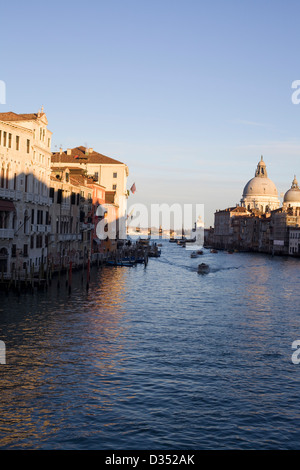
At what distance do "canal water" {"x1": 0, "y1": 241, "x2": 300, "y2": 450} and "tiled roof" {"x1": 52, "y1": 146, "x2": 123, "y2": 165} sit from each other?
164 feet

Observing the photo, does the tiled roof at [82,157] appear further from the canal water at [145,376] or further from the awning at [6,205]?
the canal water at [145,376]

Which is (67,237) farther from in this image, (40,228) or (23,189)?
(23,189)

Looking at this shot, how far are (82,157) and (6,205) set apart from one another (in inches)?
2047

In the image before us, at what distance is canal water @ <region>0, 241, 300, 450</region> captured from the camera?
15625mm

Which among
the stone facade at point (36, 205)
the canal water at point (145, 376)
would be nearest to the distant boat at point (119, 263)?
the stone facade at point (36, 205)

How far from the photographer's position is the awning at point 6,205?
39638 mm

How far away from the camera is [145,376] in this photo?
20969mm

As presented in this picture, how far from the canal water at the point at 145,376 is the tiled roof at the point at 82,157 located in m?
50.0

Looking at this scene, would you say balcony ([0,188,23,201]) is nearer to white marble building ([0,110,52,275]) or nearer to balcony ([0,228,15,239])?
white marble building ([0,110,52,275])

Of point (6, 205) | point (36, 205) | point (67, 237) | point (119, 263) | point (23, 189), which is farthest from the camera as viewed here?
point (119, 263)

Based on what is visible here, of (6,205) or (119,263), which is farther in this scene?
(119,263)

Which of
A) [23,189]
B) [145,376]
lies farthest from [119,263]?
[145,376]

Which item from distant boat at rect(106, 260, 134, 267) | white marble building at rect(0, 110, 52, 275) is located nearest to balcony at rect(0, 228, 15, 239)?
white marble building at rect(0, 110, 52, 275)
